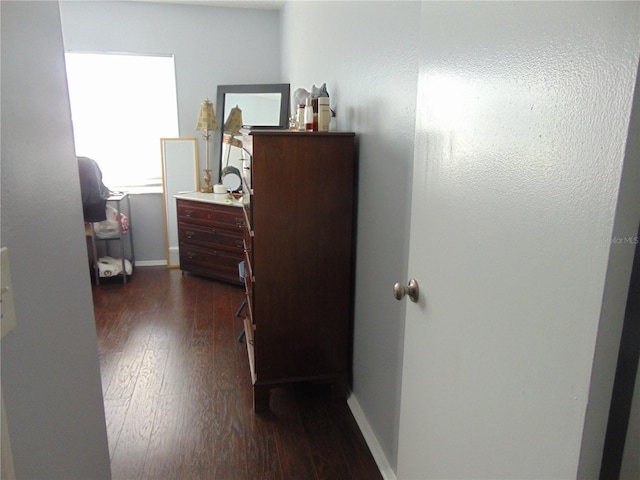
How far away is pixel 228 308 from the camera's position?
3.55 m

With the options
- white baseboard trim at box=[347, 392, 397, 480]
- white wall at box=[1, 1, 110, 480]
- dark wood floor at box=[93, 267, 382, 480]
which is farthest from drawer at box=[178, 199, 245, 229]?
white wall at box=[1, 1, 110, 480]

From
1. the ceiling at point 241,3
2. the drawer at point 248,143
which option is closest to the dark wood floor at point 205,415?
the drawer at point 248,143

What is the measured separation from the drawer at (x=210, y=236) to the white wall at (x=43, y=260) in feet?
9.24

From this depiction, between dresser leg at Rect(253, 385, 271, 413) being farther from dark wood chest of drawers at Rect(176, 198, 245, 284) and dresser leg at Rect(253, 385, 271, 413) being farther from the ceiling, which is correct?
the ceiling

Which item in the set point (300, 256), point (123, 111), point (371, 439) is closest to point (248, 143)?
point (300, 256)

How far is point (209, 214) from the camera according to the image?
3.99m

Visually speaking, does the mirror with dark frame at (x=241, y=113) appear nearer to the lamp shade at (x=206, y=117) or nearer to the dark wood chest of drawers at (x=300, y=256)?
the lamp shade at (x=206, y=117)

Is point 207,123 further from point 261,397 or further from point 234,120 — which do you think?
point 261,397

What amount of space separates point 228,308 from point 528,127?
3065 millimetres

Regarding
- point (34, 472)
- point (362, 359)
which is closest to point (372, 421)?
point (362, 359)

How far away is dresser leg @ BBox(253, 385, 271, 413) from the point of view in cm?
221

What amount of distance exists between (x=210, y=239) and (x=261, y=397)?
2.08m

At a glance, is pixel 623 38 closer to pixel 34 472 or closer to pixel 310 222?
pixel 34 472

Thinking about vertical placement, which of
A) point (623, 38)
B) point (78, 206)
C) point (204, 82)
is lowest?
point (78, 206)
